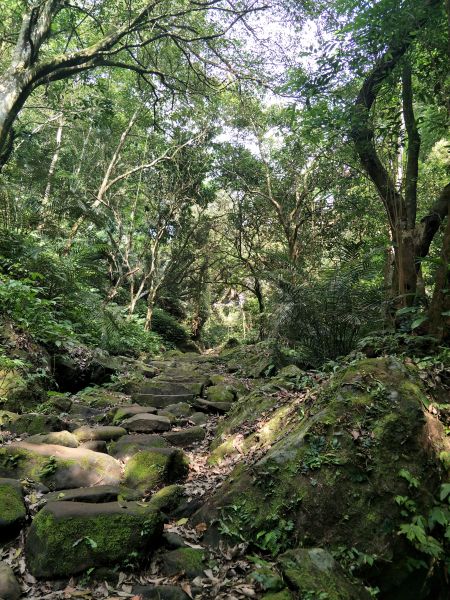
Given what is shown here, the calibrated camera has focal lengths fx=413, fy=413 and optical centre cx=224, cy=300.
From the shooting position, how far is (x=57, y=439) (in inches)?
181

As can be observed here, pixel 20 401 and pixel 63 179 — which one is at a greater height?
pixel 63 179

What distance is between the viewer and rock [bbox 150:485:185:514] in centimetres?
365

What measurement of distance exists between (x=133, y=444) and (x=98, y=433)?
0.64 m

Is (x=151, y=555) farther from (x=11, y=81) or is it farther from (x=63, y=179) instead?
(x=63, y=179)

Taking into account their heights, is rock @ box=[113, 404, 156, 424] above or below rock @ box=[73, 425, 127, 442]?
above

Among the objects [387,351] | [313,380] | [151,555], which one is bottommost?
[151,555]

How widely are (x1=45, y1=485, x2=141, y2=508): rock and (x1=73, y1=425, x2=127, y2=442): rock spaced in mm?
1367

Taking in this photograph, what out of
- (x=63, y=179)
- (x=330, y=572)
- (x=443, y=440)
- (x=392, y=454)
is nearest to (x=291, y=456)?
(x=392, y=454)

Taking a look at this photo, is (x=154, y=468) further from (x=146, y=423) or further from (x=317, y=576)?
(x=317, y=576)

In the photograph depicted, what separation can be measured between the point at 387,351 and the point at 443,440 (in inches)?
58.7

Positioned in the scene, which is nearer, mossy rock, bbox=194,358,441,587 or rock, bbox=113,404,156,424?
mossy rock, bbox=194,358,441,587

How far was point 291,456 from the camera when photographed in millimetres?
3457

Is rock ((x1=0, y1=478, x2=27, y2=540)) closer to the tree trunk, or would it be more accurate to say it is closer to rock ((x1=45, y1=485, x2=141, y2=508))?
rock ((x1=45, y1=485, x2=141, y2=508))

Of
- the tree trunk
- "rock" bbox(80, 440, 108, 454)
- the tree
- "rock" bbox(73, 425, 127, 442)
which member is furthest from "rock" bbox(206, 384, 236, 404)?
the tree
